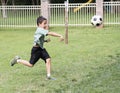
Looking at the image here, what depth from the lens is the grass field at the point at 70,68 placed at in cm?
752

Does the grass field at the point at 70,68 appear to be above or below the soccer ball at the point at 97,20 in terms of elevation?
below

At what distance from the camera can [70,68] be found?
31.0ft

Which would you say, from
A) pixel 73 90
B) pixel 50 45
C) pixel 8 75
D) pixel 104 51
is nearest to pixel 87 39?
pixel 50 45

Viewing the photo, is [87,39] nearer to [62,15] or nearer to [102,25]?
[102,25]

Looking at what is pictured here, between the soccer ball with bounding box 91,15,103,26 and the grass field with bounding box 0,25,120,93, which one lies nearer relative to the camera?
the grass field with bounding box 0,25,120,93

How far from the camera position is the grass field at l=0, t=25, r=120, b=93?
7.52 m

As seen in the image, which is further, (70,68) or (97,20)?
(97,20)

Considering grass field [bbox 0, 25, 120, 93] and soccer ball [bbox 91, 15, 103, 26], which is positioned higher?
soccer ball [bbox 91, 15, 103, 26]

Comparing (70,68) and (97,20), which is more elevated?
(97,20)

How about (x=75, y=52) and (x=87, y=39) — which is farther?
(x=87, y=39)

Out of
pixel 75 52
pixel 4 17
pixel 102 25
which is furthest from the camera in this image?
pixel 4 17

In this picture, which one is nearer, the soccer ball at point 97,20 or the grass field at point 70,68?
the grass field at point 70,68

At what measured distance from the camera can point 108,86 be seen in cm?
755

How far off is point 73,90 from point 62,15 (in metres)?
17.9
